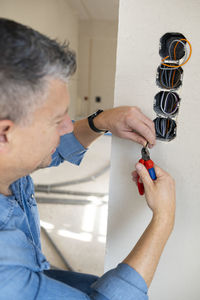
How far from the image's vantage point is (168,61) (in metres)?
0.66

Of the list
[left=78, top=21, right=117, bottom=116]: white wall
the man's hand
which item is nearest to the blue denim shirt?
the man's hand

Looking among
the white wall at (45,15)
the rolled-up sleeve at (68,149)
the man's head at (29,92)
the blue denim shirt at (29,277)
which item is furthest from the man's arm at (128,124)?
the white wall at (45,15)

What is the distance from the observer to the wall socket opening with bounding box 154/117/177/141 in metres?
0.71

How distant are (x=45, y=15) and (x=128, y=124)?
252 centimetres

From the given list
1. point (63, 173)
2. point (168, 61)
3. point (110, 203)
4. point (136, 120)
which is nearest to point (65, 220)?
point (63, 173)

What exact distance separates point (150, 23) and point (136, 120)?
25 centimetres

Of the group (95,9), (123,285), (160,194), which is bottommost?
(123,285)

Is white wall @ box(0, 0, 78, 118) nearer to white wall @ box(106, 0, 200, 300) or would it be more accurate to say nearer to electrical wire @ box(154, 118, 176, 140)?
white wall @ box(106, 0, 200, 300)

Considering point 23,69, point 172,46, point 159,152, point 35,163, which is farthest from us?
point 159,152

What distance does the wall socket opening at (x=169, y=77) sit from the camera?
2.17 feet

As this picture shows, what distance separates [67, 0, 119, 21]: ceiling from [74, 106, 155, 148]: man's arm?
324 centimetres

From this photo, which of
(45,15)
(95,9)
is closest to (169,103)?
(45,15)

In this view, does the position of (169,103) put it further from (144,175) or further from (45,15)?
(45,15)

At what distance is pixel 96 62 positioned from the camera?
15.0 ft
